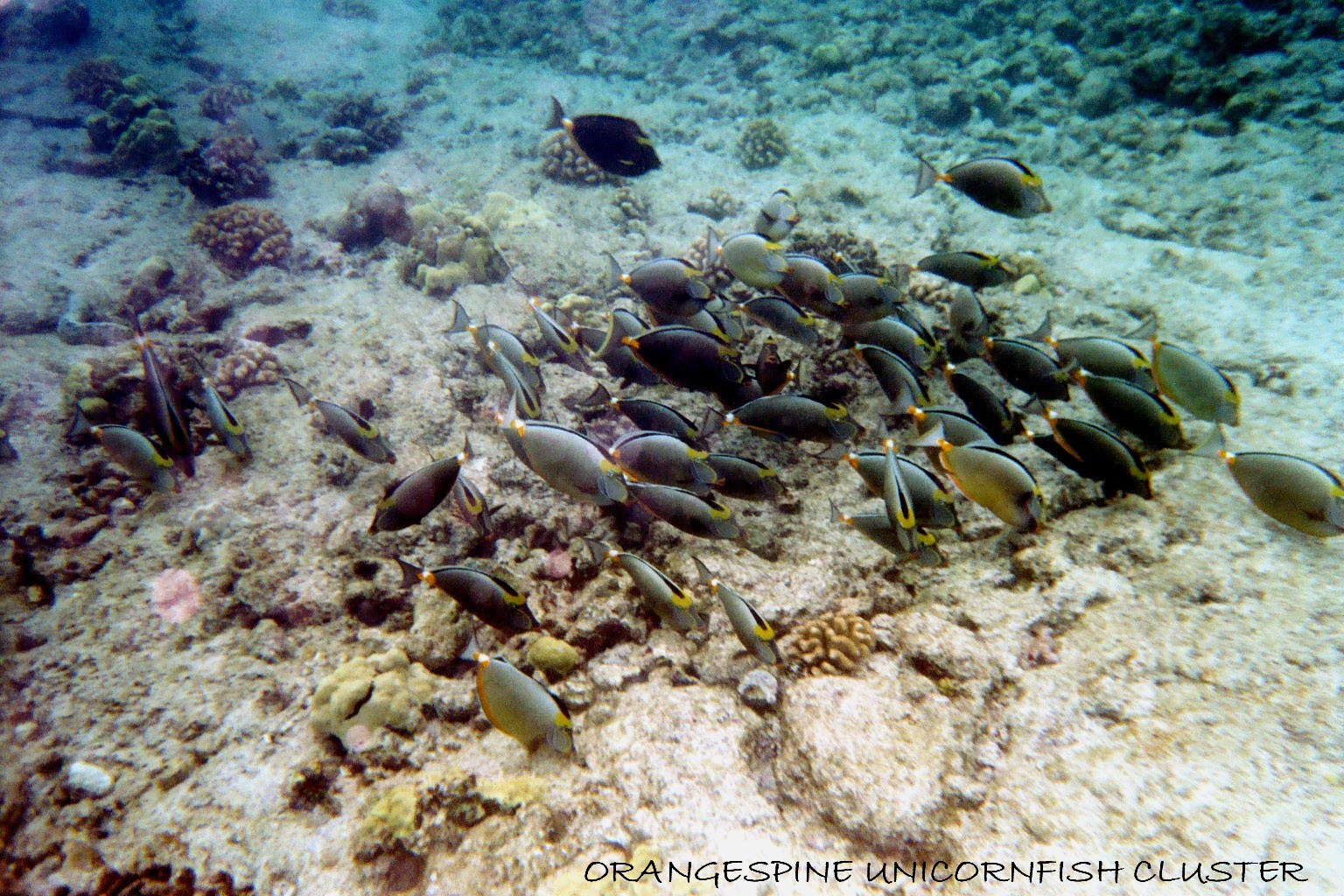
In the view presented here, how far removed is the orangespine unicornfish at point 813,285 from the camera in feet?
9.96

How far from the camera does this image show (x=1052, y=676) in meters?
2.51

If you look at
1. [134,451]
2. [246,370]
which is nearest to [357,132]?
[246,370]

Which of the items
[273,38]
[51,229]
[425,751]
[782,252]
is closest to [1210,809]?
[782,252]

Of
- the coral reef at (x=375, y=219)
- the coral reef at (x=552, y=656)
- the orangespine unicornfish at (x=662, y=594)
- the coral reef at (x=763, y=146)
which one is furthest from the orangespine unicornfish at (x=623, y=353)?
the coral reef at (x=763, y=146)

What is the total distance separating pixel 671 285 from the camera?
3.13 meters

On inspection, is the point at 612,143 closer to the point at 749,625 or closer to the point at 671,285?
the point at 671,285

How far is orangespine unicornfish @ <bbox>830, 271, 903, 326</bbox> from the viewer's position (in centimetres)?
309

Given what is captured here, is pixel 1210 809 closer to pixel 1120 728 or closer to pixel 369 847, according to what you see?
pixel 1120 728

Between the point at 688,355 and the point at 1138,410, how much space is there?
7.62 ft

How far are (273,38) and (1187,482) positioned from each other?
22262 millimetres

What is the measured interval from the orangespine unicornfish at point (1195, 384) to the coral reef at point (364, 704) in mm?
4321

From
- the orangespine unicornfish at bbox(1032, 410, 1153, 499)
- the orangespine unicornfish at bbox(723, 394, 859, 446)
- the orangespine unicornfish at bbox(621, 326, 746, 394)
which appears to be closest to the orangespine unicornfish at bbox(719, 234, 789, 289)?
the orangespine unicornfish at bbox(621, 326, 746, 394)

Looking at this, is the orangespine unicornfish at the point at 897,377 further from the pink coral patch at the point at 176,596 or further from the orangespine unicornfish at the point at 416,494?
the pink coral patch at the point at 176,596

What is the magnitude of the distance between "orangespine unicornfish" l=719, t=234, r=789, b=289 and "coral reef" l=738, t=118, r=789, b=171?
22.3ft
